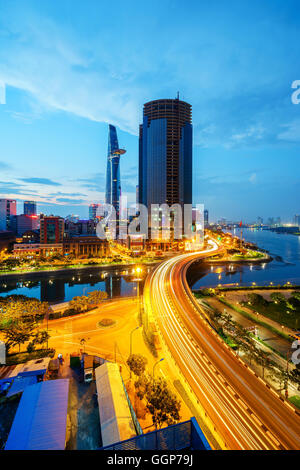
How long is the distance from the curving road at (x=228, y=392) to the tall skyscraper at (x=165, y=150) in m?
80.1

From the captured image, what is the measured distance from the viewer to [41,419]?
10.4m

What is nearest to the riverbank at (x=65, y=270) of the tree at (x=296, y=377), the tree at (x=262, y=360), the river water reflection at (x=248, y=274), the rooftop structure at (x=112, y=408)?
Result: the river water reflection at (x=248, y=274)

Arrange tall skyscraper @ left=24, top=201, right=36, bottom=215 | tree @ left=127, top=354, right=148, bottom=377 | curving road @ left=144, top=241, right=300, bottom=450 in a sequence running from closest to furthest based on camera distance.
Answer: curving road @ left=144, top=241, right=300, bottom=450, tree @ left=127, top=354, right=148, bottom=377, tall skyscraper @ left=24, top=201, right=36, bottom=215

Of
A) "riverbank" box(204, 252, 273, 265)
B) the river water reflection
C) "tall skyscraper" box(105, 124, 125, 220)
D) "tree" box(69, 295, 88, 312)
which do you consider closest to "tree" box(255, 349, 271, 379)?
"tree" box(69, 295, 88, 312)

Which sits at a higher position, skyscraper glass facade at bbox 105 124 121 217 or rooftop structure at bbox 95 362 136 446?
skyscraper glass facade at bbox 105 124 121 217

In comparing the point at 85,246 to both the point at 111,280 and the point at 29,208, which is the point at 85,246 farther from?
the point at 29,208

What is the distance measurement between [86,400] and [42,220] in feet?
208

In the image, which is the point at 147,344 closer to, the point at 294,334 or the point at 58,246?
the point at 294,334

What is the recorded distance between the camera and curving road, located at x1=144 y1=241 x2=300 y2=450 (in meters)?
10.5

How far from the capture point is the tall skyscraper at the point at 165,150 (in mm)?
97812

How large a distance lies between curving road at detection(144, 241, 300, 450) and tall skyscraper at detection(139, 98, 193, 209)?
80134 millimetres

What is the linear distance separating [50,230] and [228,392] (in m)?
Result: 66.1

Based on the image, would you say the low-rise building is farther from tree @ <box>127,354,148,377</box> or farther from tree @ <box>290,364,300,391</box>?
tree @ <box>290,364,300,391</box>

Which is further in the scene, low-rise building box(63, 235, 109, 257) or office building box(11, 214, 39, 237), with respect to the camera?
office building box(11, 214, 39, 237)
